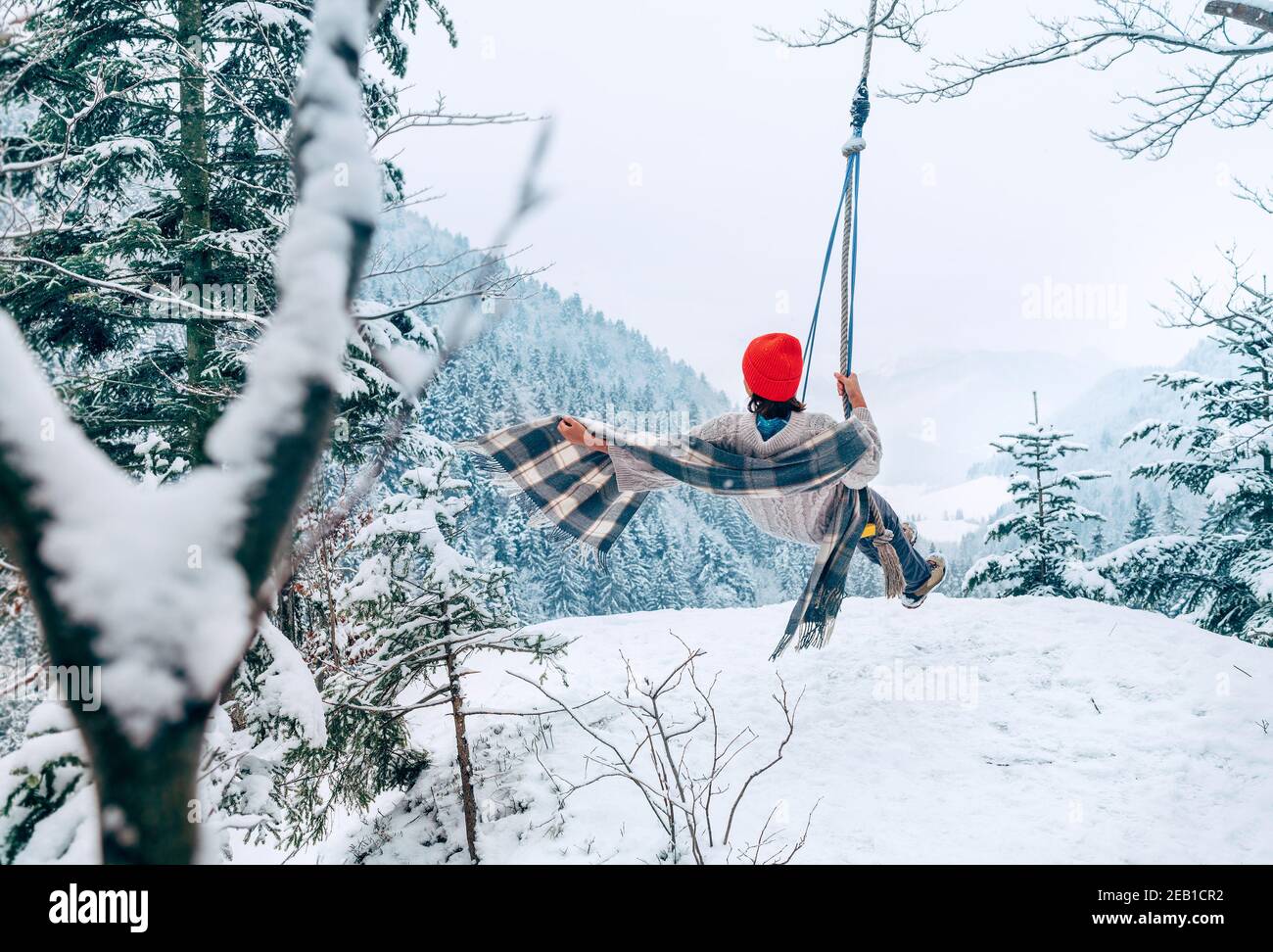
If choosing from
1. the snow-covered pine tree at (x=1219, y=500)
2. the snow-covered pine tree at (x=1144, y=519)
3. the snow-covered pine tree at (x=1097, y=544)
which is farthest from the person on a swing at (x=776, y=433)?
the snow-covered pine tree at (x=1097, y=544)

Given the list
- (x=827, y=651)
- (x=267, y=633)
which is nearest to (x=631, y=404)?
(x=827, y=651)

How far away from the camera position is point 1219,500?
8109mm

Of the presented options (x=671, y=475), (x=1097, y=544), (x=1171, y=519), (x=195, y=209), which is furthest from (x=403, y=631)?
(x=1171, y=519)

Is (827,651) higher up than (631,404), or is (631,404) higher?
(631,404)

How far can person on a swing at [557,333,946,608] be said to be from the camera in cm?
323

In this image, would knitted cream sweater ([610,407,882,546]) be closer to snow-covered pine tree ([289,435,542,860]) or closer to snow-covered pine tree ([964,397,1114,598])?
snow-covered pine tree ([289,435,542,860])

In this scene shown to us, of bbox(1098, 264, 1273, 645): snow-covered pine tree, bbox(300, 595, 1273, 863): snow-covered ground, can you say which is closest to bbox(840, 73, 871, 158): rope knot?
bbox(300, 595, 1273, 863): snow-covered ground

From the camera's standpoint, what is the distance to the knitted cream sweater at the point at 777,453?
3.27 m

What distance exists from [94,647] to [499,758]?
261 inches

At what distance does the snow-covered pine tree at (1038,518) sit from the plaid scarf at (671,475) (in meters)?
6.97

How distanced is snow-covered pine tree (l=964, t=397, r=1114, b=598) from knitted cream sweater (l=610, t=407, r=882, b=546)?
23.5ft

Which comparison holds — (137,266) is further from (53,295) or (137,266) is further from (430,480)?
(430,480)

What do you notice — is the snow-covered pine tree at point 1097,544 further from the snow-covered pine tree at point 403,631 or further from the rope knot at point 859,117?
the rope knot at point 859,117

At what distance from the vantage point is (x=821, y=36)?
4953 mm
